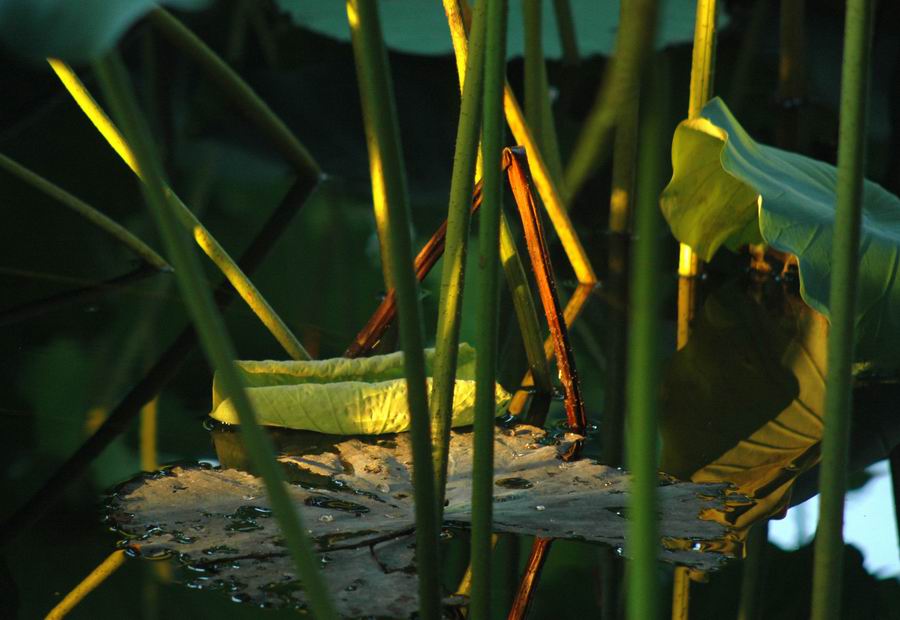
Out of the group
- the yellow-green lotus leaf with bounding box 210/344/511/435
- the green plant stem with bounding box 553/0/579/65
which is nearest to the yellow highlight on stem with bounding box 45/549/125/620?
the yellow-green lotus leaf with bounding box 210/344/511/435

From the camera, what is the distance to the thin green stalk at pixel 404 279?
1.35 feet

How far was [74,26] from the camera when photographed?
42 cm

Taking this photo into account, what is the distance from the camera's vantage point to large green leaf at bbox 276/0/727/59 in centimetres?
210

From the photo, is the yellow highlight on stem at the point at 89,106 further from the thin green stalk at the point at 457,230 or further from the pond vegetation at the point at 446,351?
the thin green stalk at the point at 457,230

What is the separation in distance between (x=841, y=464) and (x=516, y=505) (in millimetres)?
340

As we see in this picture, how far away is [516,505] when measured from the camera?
2.46 ft

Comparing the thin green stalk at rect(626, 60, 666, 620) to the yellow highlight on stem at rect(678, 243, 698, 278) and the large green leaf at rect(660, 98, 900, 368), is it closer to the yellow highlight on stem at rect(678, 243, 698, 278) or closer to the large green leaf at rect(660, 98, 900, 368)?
the large green leaf at rect(660, 98, 900, 368)

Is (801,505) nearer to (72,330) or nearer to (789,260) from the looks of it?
(789,260)

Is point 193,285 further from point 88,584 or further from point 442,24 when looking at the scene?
point 442,24

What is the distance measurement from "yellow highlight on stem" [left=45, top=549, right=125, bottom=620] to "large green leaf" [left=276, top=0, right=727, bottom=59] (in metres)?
1.46

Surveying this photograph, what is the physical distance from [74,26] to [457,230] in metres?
0.26

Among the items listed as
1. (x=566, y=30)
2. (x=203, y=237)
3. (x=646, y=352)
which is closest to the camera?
(x=646, y=352)

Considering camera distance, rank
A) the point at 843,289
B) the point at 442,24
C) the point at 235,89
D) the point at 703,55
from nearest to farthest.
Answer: the point at 843,289
the point at 703,55
the point at 235,89
the point at 442,24

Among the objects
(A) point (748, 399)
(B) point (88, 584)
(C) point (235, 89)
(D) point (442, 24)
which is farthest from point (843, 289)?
(D) point (442, 24)
